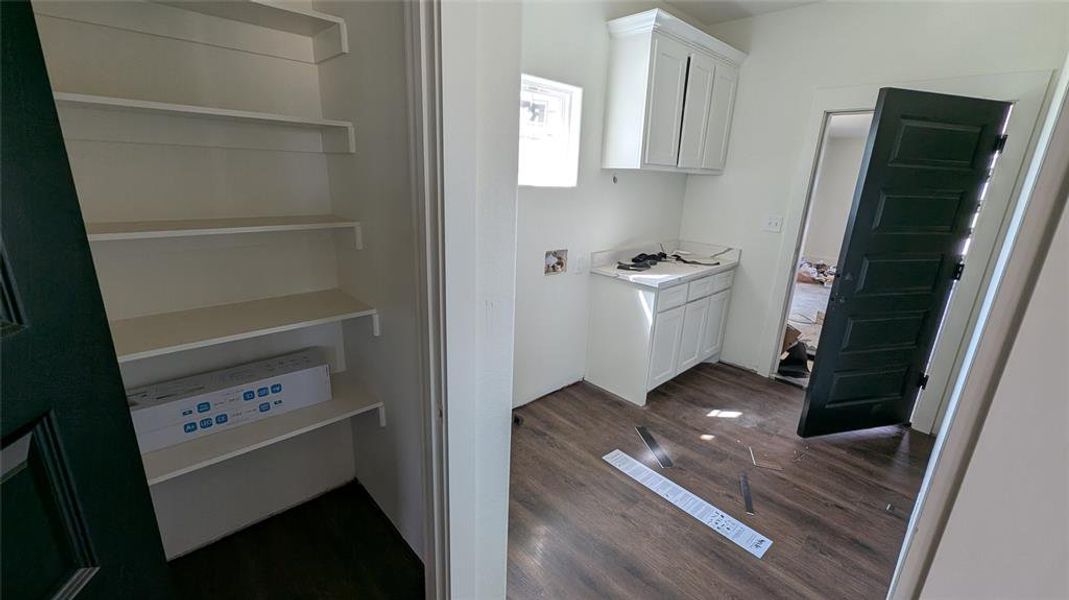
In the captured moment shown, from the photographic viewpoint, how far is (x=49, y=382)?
61 centimetres

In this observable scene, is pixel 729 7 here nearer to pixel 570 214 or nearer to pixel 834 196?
pixel 570 214

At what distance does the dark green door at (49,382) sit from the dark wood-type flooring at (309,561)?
1.00 metres

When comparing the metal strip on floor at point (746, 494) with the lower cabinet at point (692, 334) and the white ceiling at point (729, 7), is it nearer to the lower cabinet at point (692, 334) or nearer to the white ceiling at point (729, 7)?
the lower cabinet at point (692, 334)

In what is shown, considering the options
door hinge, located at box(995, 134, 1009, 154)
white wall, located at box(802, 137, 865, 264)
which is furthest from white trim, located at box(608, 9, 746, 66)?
white wall, located at box(802, 137, 865, 264)

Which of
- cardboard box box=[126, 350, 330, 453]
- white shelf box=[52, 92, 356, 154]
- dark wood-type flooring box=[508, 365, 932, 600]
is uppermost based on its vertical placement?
white shelf box=[52, 92, 356, 154]

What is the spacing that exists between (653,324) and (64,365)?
261 centimetres

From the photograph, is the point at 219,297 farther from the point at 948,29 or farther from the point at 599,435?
the point at 948,29

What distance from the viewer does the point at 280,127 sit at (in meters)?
1.52

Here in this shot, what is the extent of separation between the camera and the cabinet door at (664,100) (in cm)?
260

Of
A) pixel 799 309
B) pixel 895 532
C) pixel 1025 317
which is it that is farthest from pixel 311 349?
pixel 799 309

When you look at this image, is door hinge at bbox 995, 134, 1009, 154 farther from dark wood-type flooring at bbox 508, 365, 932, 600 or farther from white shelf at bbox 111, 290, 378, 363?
white shelf at bbox 111, 290, 378, 363

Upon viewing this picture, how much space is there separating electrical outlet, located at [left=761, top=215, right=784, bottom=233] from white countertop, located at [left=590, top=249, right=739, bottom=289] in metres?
0.29

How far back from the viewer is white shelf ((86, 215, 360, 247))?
1.14 metres

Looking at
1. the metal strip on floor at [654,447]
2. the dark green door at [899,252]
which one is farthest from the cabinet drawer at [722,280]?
the metal strip on floor at [654,447]
